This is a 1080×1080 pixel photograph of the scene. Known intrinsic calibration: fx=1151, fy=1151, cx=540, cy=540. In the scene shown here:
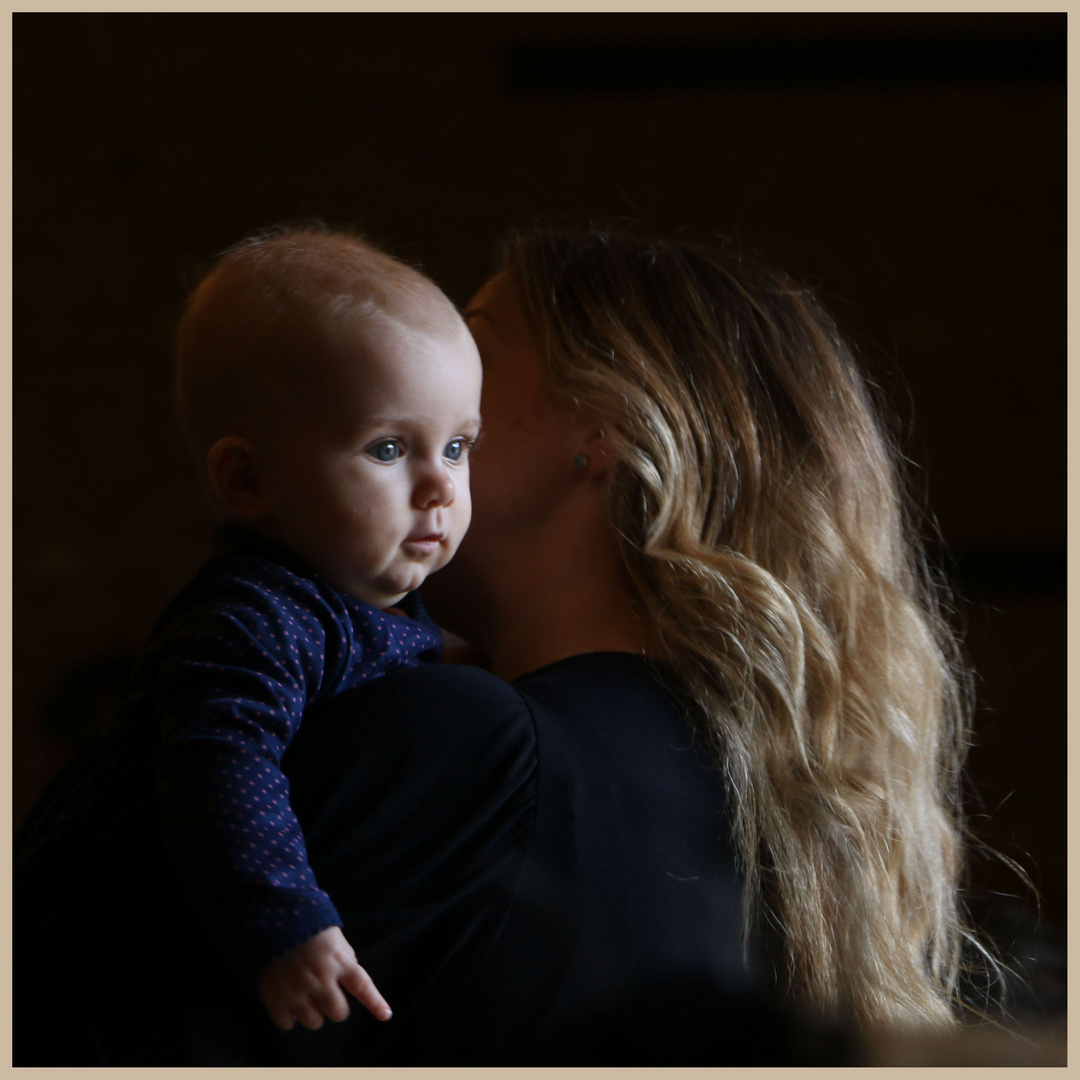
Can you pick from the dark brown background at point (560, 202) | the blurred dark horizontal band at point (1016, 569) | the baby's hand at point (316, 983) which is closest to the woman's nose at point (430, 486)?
the baby's hand at point (316, 983)

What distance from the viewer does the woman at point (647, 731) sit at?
28.4 inches

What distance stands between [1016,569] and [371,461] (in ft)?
5.38

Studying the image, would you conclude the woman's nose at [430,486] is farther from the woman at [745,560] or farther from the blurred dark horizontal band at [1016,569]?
the blurred dark horizontal band at [1016,569]

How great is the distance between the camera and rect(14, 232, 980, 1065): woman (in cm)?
72

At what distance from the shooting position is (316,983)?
25.6 inches

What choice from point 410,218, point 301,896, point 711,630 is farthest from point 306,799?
point 410,218

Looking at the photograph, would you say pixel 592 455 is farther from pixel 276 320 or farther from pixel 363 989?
pixel 363 989

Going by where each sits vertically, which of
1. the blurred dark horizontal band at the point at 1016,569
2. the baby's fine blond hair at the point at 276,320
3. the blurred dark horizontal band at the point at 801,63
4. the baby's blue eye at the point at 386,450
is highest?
the blurred dark horizontal band at the point at 801,63

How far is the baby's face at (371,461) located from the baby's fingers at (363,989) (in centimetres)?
25

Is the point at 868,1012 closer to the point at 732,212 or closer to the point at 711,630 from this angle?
the point at 711,630

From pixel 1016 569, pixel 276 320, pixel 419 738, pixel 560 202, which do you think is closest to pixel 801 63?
pixel 560 202

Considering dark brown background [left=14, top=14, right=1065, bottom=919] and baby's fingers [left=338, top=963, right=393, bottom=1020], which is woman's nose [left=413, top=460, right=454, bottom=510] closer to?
baby's fingers [left=338, top=963, right=393, bottom=1020]

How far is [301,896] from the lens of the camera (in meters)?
0.65

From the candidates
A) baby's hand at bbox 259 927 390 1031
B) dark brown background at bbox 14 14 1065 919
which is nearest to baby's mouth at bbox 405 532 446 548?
baby's hand at bbox 259 927 390 1031
